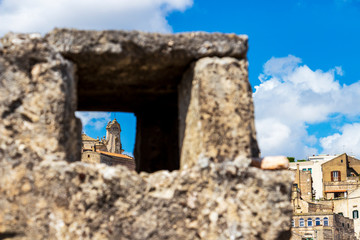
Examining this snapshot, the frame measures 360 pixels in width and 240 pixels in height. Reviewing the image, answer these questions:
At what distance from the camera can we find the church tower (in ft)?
222

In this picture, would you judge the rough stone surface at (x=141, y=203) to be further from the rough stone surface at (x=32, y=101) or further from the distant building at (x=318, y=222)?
the distant building at (x=318, y=222)

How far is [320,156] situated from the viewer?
280 ft

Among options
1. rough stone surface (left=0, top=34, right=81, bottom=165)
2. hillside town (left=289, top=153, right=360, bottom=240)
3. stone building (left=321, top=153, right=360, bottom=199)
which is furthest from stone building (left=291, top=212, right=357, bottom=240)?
rough stone surface (left=0, top=34, right=81, bottom=165)

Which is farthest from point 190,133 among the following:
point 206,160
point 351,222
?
point 351,222

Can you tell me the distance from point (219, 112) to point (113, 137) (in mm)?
65633

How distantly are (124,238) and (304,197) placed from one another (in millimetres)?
65557

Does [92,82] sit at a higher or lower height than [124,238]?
higher

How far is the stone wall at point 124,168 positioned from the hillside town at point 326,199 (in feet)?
151

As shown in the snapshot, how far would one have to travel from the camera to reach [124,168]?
4484mm

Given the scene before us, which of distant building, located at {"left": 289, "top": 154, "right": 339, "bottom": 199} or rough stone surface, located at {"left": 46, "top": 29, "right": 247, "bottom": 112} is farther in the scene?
distant building, located at {"left": 289, "top": 154, "right": 339, "bottom": 199}

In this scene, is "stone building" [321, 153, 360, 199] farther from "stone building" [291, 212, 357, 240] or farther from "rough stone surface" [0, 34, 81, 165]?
"rough stone surface" [0, 34, 81, 165]

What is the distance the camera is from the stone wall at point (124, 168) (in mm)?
4309

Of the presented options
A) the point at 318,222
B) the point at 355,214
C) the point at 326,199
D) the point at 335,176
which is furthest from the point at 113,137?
the point at 355,214

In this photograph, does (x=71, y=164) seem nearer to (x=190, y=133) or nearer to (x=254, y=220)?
(x=190, y=133)
